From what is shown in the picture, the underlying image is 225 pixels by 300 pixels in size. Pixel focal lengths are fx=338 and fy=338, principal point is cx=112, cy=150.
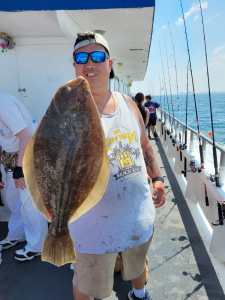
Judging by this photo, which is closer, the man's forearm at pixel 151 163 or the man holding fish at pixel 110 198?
the man holding fish at pixel 110 198

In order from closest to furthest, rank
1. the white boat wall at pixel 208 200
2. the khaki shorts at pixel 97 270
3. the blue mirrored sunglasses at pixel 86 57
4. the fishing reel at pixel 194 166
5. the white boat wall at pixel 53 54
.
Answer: the blue mirrored sunglasses at pixel 86 57 → the khaki shorts at pixel 97 270 → the white boat wall at pixel 208 200 → the fishing reel at pixel 194 166 → the white boat wall at pixel 53 54

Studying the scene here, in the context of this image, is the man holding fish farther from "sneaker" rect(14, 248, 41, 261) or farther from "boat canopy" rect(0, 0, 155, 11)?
"boat canopy" rect(0, 0, 155, 11)

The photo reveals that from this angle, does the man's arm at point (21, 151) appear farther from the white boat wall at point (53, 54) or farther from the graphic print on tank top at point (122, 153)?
the white boat wall at point (53, 54)

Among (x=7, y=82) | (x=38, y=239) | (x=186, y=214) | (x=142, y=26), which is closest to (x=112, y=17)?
(x=142, y=26)

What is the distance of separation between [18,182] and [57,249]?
1.41 metres

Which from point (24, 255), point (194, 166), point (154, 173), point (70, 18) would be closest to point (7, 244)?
point (24, 255)

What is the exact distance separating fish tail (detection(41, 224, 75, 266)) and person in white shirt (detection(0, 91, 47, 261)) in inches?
52.7

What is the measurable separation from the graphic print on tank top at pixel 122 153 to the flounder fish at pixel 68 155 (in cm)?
38

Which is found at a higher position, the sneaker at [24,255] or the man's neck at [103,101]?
the man's neck at [103,101]

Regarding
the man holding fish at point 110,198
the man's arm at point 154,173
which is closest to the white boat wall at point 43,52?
the man's arm at point 154,173

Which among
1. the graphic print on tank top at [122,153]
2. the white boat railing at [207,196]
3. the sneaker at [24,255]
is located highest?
the graphic print on tank top at [122,153]

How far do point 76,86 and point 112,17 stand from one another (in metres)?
4.03

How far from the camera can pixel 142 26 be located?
5.96 meters

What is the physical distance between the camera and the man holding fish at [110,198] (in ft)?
6.26
